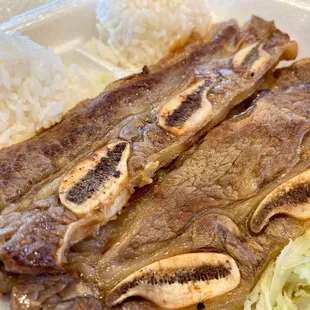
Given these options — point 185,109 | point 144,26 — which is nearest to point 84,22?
point 144,26

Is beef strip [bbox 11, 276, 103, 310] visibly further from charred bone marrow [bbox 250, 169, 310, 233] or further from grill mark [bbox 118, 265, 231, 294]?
charred bone marrow [bbox 250, 169, 310, 233]

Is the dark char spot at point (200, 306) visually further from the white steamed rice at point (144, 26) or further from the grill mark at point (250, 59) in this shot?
the white steamed rice at point (144, 26)

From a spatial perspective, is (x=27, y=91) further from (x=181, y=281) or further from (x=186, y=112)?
(x=181, y=281)

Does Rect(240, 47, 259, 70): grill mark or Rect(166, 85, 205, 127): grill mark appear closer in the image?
Rect(166, 85, 205, 127): grill mark

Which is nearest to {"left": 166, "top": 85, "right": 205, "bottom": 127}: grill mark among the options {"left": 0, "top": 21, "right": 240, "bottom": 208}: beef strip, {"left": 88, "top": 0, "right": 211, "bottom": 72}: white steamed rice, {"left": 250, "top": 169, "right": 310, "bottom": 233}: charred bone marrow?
{"left": 0, "top": 21, "right": 240, "bottom": 208}: beef strip

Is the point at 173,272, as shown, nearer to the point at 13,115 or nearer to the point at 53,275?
the point at 53,275

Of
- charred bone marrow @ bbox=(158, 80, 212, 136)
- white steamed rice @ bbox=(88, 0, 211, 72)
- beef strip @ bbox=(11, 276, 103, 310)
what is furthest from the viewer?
white steamed rice @ bbox=(88, 0, 211, 72)

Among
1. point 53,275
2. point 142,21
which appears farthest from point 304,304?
point 142,21
